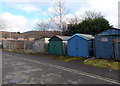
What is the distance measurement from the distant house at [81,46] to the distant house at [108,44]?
1230mm

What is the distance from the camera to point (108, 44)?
40.2ft

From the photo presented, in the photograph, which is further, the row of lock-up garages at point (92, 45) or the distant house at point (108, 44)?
the row of lock-up garages at point (92, 45)

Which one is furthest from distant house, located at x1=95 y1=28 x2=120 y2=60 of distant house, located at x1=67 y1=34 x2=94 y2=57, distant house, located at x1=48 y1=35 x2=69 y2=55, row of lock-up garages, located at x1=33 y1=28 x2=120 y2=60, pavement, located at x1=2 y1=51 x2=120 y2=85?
distant house, located at x1=48 y1=35 x2=69 y2=55

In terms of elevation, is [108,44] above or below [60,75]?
above

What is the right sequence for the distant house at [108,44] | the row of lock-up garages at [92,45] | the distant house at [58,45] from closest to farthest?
the distant house at [108,44] → the row of lock-up garages at [92,45] → the distant house at [58,45]

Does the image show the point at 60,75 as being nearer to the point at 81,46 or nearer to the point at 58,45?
the point at 81,46

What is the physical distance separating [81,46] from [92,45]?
4.41ft

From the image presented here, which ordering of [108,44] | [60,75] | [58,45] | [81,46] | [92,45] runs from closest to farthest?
1. [60,75]
2. [108,44]
3. [92,45]
4. [81,46]
5. [58,45]

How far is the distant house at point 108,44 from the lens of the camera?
11617mm

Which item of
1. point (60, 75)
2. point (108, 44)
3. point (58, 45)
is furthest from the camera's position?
point (58, 45)

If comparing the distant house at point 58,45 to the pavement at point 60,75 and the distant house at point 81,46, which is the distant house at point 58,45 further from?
the pavement at point 60,75

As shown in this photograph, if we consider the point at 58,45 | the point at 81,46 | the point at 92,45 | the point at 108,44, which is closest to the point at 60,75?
the point at 108,44

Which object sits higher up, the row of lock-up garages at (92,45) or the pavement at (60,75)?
the row of lock-up garages at (92,45)

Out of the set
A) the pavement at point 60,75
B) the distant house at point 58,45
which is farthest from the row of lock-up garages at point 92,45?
the pavement at point 60,75
